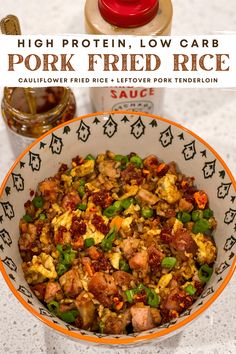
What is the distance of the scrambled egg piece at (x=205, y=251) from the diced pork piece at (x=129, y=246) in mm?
113

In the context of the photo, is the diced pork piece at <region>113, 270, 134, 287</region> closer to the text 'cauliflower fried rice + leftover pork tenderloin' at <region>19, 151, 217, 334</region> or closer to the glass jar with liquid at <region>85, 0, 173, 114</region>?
the text 'cauliflower fried rice + leftover pork tenderloin' at <region>19, 151, 217, 334</region>

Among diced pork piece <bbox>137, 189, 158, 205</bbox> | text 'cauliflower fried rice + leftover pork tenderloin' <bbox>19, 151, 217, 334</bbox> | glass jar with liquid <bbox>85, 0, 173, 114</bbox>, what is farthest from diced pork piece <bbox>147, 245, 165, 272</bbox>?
glass jar with liquid <bbox>85, 0, 173, 114</bbox>

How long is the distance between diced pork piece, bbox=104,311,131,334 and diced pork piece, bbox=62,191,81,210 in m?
0.23

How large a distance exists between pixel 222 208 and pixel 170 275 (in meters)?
0.16

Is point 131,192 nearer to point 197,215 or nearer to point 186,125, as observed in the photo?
point 197,215

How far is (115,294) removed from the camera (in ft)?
2.99

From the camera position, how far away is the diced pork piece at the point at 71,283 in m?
0.91

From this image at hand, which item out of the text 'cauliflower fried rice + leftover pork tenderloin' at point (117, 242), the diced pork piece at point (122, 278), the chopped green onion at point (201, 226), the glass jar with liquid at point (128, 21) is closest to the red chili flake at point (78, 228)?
the text 'cauliflower fried rice + leftover pork tenderloin' at point (117, 242)

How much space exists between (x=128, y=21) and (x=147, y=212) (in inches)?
14.9

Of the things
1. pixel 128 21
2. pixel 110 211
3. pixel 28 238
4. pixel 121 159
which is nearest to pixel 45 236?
pixel 28 238

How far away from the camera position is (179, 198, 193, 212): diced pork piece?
1.00 metres

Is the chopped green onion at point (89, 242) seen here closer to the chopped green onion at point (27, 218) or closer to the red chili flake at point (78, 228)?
the red chili flake at point (78, 228)

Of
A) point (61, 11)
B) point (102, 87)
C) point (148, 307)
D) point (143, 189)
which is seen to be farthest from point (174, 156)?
point (61, 11)

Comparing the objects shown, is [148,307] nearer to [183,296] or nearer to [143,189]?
[183,296]
